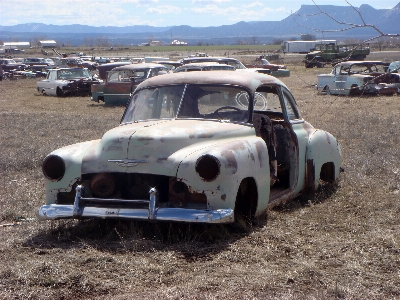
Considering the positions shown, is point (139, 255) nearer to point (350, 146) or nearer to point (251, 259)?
point (251, 259)

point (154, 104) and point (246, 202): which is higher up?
point (154, 104)

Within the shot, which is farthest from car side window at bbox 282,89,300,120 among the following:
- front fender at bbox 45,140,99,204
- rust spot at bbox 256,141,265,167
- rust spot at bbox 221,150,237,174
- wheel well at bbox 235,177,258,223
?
front fender at bbox 45,140,99,204

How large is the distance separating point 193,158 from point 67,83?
1971 cm

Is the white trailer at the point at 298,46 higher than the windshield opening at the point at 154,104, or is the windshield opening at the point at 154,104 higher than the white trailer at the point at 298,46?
the windshield opening at the point at 154,104

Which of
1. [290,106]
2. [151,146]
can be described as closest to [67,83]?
[290,106]

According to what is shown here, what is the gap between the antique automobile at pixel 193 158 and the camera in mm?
4918

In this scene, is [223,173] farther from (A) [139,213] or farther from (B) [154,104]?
(B) [154,104]

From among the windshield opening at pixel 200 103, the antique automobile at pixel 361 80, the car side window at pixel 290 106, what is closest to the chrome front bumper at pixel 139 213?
the windshield opening at pixel 200 103

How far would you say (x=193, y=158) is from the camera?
195 inches

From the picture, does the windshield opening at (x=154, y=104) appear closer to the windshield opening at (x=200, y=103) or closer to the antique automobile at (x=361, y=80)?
the windshield opening at (x=200, y=103)

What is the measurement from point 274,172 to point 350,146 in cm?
436

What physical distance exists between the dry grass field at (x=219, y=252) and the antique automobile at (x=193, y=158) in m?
0.25

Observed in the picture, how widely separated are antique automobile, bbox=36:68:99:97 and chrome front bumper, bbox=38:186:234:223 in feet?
62.8

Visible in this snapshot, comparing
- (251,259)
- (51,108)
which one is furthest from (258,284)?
(51,108)
